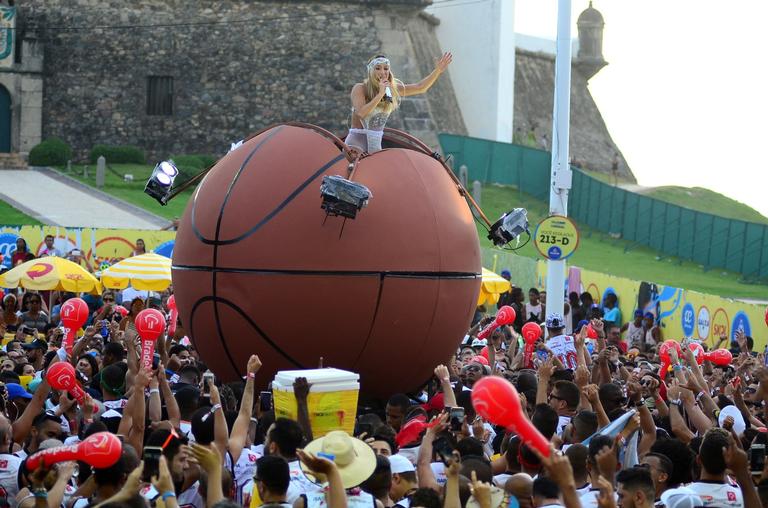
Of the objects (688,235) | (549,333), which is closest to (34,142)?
(688,235)

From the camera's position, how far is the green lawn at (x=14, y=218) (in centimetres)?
2859

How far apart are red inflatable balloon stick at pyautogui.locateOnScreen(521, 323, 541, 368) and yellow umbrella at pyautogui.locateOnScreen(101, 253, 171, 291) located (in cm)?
501

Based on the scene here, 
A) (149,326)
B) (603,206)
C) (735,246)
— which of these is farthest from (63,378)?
(603,206)

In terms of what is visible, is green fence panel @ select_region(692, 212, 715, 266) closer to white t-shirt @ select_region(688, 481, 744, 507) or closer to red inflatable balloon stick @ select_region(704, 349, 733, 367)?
red inflatable balloon stick @ select_region(704, 349, 733, 367)

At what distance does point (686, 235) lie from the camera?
114ft

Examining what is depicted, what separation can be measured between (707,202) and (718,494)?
40.6 meters

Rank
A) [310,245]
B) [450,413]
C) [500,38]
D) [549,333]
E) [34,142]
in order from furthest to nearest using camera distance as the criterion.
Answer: [500,38] < [34,142] < [549,333] < [310,245] < [450,413]

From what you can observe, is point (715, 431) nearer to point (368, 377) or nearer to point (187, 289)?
point (368, 377)

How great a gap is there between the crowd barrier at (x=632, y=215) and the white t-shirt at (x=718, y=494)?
85.8ft

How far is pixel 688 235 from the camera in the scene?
34.6m

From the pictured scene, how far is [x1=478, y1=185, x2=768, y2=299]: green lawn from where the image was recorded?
29.5m

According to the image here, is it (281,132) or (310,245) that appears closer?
(310,245)

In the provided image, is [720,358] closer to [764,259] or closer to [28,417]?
[28,417]

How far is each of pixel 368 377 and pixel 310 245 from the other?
3.74 ft
